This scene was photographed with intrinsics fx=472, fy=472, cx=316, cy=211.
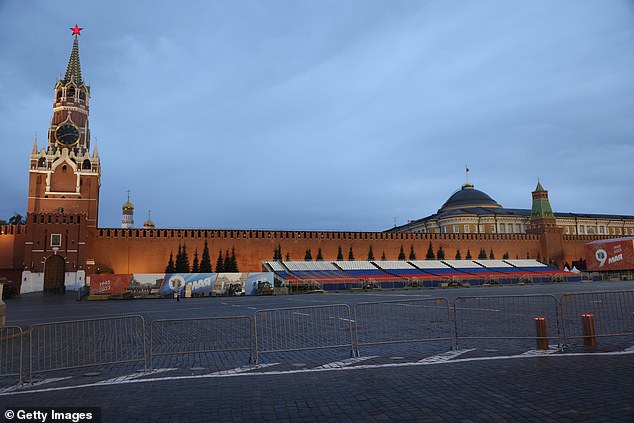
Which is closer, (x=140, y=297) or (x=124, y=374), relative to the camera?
(x=124, y=374)

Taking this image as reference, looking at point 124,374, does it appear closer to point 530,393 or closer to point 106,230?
point 530,393

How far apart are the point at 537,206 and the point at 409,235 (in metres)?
19.2

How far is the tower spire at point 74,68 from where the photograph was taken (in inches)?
2101

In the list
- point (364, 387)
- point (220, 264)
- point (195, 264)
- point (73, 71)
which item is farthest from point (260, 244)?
point (364, 387)

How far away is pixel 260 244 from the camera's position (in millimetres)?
46719

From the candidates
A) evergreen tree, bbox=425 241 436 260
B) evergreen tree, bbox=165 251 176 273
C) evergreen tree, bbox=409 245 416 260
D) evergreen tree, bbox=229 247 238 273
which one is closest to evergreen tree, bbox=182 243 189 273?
evergreen tree, bbox=165 251 176 273

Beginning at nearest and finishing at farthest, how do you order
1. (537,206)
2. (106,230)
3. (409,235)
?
1. (106,230)
2. (409,235)
3. (537,206)

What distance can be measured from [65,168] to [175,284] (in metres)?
23.2

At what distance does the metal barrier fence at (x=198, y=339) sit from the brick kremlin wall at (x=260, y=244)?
31.9 metres

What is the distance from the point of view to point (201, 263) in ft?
144

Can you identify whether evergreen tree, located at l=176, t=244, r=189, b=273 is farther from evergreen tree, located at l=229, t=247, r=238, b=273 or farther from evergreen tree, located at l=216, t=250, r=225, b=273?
evergreen tree, located at l=229, t=247, r=238, b=273

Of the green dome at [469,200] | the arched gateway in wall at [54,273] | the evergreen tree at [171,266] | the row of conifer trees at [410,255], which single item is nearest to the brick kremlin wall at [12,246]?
the arched gateway in wall at [54,273]

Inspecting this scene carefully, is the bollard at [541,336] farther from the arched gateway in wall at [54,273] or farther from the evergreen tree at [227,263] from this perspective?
the arched gateway in wall at [54,273]

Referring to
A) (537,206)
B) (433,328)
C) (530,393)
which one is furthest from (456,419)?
(537,206)
